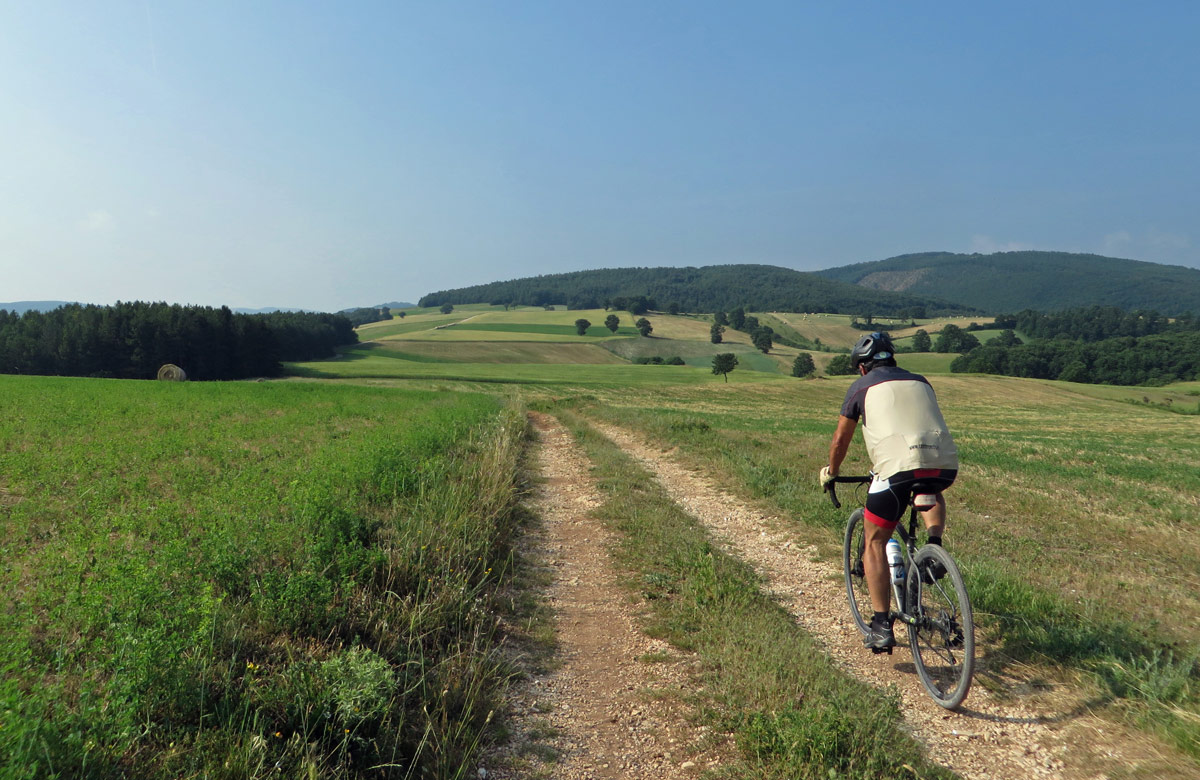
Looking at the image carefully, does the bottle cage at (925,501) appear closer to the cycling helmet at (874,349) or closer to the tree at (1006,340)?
the cycling helmet at (874,349)

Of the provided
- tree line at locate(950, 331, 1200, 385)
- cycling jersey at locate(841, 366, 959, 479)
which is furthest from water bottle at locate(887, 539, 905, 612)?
tree line at locate(950, 331, 1200, 385)

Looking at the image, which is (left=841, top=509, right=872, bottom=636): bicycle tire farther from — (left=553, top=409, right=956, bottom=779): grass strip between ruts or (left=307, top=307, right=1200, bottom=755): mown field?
(left=307, top=307, right=1200, bottom=755): mown field

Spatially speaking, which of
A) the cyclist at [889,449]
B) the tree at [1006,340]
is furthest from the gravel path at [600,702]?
the tree at [1006,340]

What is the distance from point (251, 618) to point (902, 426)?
507cm

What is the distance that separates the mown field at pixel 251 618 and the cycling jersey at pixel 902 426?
3.34 meters

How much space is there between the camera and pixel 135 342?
2697 inches

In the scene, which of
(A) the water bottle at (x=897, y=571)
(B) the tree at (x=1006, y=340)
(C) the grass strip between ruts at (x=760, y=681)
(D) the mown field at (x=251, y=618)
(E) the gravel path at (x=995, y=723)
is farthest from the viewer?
(B) the tree at (x=1006, y=340)

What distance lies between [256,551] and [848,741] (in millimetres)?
4996

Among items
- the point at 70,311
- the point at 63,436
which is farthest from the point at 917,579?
the point at 70,311

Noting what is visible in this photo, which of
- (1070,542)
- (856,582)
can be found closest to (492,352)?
(1070,542)

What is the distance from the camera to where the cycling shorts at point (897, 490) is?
4594mm

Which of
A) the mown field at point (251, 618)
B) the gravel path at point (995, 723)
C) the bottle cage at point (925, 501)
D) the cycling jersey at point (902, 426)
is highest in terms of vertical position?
the cycling jersey at point (902, 426)

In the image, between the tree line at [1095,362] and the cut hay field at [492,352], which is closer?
the tree line at [1095,362]

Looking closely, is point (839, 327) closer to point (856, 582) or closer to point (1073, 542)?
point (1073, 542)
